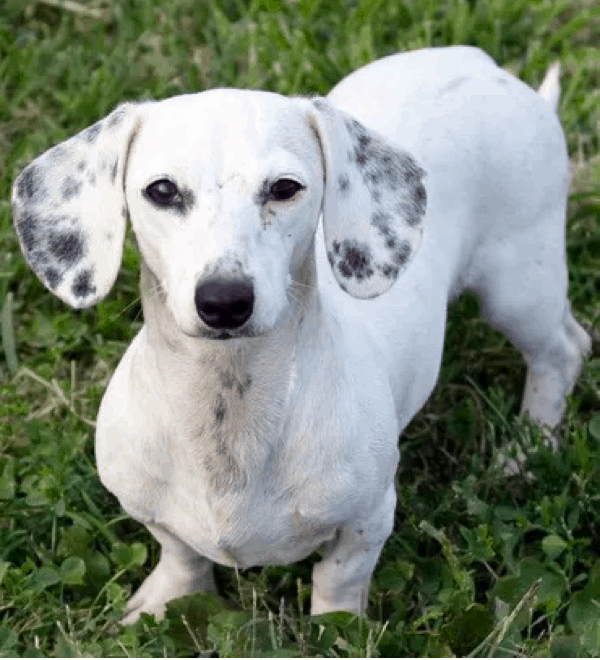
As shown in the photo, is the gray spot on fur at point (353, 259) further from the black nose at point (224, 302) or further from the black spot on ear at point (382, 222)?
the black nose at point (224, 302)

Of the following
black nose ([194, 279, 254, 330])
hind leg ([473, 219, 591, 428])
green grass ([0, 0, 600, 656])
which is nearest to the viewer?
black nose ([194, 279, 254, 330])

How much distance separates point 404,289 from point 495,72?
2.30 ft

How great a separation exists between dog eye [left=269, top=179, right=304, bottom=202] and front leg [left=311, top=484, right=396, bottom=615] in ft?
2.57

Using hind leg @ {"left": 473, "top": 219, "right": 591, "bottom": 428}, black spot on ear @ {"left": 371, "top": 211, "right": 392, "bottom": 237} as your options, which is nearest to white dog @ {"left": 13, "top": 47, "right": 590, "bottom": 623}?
black spot on ear @ {"left": 371, "top": 211, "right": 392, "bottom": 237}

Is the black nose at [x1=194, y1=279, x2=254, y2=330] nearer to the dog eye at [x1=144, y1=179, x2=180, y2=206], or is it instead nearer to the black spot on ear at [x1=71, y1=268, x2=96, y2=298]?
the dog eye at [x1=144, y1=179, x2=180, y2=206]

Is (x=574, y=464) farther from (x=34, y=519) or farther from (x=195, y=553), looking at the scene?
(x=34, y=519)

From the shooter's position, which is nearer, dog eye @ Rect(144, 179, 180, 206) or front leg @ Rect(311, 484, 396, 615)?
dog eye @ Rect(144, 179, 180, 206)

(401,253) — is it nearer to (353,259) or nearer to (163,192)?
(353,259)

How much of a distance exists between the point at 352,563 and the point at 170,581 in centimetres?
50

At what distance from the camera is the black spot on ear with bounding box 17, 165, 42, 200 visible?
8.60ft


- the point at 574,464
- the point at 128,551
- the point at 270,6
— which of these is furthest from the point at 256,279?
the point at 270,6

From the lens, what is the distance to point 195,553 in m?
3.17

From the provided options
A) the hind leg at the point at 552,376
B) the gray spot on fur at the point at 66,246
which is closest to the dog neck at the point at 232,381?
the gray spot on fur at the point at 66,246

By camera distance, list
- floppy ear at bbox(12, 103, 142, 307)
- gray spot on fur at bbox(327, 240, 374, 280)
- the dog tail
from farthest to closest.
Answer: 1. the dog tail
2. gray spot on fur at bbox(327, 240, 374, 280)
3. floppy ear at bbox(12, 103, 142, 307)
